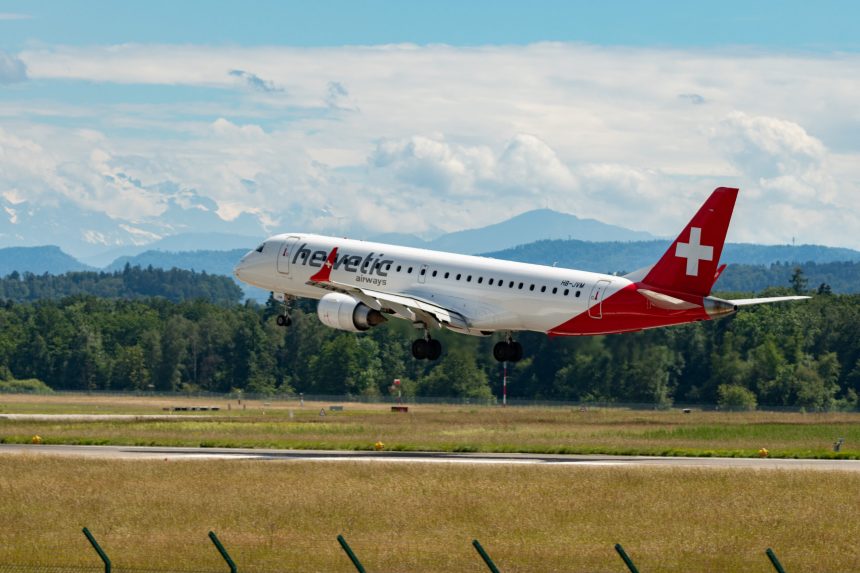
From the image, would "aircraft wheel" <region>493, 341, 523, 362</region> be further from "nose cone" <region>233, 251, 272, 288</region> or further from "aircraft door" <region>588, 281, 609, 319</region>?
"nose cone" <region>233, 251, 272, 288</region>

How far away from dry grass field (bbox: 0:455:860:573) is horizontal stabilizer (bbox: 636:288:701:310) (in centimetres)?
1086

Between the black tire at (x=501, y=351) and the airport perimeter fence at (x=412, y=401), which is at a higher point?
the black tire at (x=501, y=351)

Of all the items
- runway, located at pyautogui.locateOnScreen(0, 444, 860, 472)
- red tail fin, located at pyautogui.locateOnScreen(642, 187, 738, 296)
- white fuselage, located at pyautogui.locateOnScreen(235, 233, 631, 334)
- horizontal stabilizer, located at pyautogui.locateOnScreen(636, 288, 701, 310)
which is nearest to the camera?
runway, located at pyautogui.locateOnScreen(0, 444, 860, 472)

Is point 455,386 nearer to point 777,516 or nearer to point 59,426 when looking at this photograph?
point 59,426

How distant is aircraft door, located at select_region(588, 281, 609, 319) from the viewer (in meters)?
63.7

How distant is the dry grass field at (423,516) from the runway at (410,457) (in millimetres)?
3468

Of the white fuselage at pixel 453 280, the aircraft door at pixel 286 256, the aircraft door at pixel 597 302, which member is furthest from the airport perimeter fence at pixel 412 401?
the aircraft door at pixel 597 302

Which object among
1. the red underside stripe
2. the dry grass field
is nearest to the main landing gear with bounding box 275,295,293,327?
the red underside stripe

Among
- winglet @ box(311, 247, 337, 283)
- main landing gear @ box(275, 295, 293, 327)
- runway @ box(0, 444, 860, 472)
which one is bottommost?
runway @ box(0, 444, 860, 472)

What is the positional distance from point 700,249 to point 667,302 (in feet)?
9.21

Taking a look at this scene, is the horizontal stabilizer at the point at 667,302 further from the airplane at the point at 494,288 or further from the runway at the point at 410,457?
the runway at the point at 410,457

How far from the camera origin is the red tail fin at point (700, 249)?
6328 centimetres

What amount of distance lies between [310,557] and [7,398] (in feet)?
488

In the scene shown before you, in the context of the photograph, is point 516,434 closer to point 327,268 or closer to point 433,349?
point 433,349
